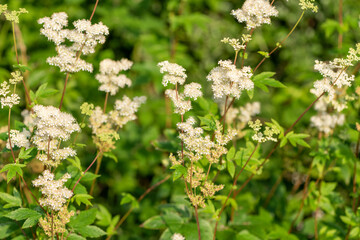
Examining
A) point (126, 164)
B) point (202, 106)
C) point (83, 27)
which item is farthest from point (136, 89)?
point (83, 27)

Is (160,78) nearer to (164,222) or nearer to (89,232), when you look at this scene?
(164,222)

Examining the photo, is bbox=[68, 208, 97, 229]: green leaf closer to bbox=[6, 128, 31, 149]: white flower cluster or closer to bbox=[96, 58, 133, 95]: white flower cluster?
bbox=[6, 128, 31, 149]: white flower cluster

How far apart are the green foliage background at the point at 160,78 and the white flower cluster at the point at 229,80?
1149 millimetres

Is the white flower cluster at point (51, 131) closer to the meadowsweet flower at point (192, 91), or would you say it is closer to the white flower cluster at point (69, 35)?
the white flower cluster at point (69, 35)

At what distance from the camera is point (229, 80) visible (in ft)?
8.34

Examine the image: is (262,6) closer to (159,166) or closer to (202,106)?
(202,106)

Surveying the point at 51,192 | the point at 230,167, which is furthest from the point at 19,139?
the point at 230,167

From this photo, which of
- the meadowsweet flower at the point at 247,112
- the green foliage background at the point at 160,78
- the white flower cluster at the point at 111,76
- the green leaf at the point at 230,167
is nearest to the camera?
the green leaf at the point at 230,167

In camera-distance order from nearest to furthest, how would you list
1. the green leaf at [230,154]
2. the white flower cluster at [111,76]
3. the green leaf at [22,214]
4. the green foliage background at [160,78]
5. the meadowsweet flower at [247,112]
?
the green leaf at [22,214]
the green leaf at [230,154]
the white flower cluster at [111,76]
the meadowsweet flower at [247,112]
the green foliage background at [160,78]

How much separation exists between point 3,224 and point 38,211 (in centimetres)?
42

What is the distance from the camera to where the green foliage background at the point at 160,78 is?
4012mm

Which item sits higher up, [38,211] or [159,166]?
[38,211]

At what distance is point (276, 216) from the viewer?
13.5 feet

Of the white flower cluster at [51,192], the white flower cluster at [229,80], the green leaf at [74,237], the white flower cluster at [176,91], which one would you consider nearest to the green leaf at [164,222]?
the green leaf at [74,237]
